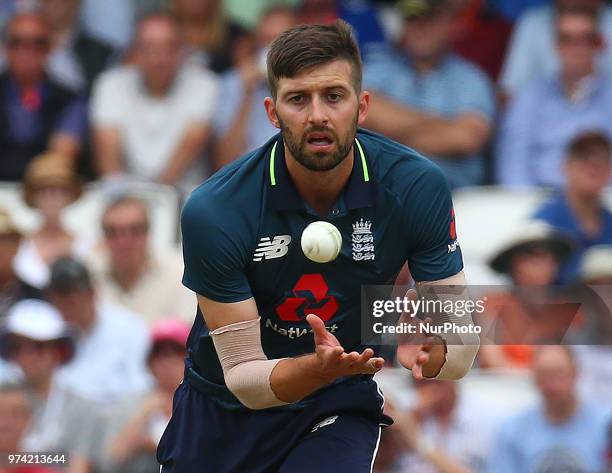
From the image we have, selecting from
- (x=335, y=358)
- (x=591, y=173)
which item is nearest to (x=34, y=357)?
(x=591, y=173)

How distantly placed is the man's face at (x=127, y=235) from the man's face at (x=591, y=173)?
277 centimetres

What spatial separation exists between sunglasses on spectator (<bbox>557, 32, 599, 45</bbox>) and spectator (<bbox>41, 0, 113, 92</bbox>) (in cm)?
311

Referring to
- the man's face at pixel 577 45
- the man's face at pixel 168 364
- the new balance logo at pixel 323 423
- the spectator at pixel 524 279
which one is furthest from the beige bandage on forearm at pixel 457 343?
the man's face at pixel 577 45

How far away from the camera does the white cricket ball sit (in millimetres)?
4344

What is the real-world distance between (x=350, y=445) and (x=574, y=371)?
132 inches

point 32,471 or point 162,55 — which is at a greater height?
point 162,55

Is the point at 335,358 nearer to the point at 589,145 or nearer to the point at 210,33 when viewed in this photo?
the point at 589,145

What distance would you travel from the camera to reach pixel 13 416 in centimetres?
784

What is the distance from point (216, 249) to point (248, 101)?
185 inches

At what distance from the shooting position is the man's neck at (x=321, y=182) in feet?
14.9

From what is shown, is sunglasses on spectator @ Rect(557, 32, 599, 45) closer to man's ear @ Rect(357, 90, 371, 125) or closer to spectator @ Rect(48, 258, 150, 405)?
spectator @ Rect(48, 258, 150, 405)

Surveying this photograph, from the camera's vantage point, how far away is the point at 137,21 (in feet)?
30.5

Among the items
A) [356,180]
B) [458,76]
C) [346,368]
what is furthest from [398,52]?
[346,368]

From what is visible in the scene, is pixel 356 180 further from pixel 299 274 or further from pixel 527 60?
pixel 527 60
